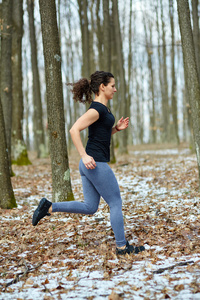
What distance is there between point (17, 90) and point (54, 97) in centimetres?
748

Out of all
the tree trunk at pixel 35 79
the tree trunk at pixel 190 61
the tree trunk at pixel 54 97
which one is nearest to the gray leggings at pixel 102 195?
the tree trunk at pixel 54 97

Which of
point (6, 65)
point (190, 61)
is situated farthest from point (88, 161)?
point (6, 65)

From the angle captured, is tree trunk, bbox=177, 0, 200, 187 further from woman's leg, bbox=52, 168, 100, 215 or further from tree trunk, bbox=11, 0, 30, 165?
tree trunk, bbox=11, 0, 30, 165

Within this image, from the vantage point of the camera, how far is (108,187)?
139 inches

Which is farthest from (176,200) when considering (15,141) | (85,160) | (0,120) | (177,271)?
(15,141)

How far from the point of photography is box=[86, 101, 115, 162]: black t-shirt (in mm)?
3521

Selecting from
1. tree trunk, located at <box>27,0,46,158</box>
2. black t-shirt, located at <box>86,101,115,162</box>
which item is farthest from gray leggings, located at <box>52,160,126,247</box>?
tree trunk, located at <box>27,0,46,158</box>

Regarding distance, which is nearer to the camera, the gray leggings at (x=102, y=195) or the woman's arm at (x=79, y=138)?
the woman's arm at (x=79, y=138)

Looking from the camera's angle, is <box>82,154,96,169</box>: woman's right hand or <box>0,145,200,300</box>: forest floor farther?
<box>82,154,96,169</box>: woman's right hand

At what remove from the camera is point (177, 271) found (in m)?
3.21

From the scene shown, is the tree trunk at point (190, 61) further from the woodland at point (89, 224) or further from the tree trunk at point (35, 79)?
the tree trunk at point (35, 79)

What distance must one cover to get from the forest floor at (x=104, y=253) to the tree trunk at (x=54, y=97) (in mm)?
719

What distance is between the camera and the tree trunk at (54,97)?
573 cm

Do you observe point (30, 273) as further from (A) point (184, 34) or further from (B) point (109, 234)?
(A) point (184, 34)
